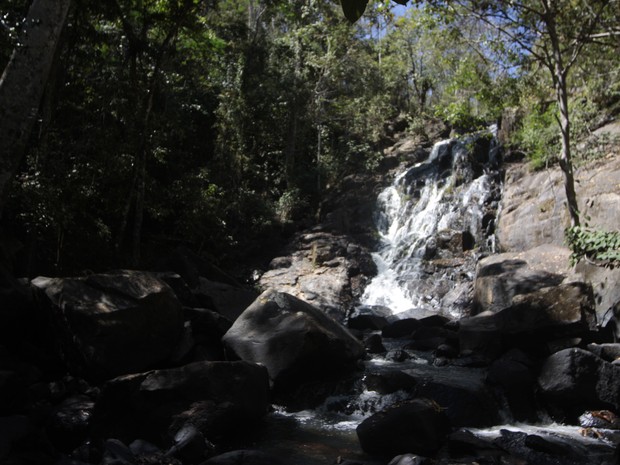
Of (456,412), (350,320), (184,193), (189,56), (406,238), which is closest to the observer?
(456,412)

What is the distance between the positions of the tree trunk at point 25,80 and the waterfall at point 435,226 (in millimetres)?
12507

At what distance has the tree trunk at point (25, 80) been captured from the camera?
418cm

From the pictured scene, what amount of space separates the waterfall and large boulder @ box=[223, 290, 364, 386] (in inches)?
261

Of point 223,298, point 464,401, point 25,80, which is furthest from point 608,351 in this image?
point 25,80

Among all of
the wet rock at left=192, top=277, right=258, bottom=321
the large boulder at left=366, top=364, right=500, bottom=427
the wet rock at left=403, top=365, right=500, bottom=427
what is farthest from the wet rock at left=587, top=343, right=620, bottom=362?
the wet rock at left=192, top=277, right=258, bottom=321

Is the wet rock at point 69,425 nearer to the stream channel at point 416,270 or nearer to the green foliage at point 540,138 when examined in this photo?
the stream channel at point 416,270

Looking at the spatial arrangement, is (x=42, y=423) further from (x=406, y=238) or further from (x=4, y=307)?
(x=406, y=238)

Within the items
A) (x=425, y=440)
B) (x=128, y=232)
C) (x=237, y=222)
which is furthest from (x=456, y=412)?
(x=237, y=222)

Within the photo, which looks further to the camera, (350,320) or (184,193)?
(184,193)

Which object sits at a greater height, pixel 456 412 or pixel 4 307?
pixel 4 307

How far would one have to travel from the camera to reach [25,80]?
4.35 meters

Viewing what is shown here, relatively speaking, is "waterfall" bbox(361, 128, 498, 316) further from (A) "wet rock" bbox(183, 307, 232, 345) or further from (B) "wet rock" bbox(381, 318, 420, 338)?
(A) "wet rock" bbox(183, 307, 232, 345)

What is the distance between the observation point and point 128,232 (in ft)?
58.1

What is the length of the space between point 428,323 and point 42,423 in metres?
9.68
